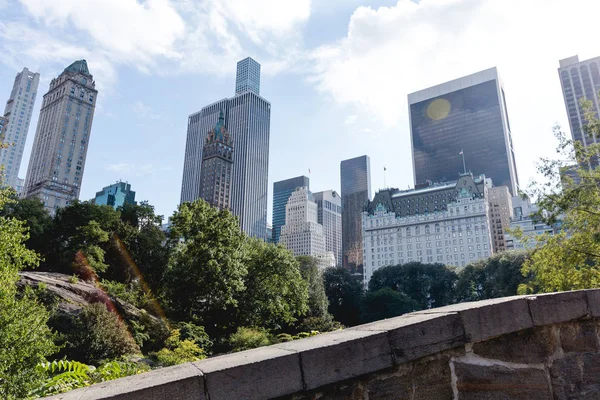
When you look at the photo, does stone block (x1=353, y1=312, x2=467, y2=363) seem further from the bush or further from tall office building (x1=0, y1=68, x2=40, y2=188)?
tall office building (x1=0, y1=68, x2=40, y2=188)

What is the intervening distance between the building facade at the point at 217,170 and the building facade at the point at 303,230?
Result: 35732 mm

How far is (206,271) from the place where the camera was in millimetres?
27859

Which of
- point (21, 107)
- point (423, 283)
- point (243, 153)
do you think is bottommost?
point (423, 283)

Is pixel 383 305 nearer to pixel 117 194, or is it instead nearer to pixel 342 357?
pixel 342 357

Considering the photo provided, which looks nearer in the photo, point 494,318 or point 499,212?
point 494,318

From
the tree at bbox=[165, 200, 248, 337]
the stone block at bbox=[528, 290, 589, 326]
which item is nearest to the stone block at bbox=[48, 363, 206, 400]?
the stone block at bbox=[528, 290, 589, 326]

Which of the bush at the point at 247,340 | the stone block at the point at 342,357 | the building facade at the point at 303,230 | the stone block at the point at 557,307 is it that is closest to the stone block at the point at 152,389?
the stone block at the point at 342,357

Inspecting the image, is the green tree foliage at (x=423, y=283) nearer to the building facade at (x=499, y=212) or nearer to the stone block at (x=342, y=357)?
the stone block at (x=342, y=357)

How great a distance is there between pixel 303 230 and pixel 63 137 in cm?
10298

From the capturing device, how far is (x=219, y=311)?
3002 centimetres

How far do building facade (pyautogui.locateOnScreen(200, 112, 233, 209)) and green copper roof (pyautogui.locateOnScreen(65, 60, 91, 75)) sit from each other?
1954 inches

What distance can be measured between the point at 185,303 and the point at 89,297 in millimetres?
7477

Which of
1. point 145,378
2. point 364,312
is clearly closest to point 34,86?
point 364,312

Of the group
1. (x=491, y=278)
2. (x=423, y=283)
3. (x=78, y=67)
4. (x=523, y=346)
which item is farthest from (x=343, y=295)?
(x=78, y=67)
